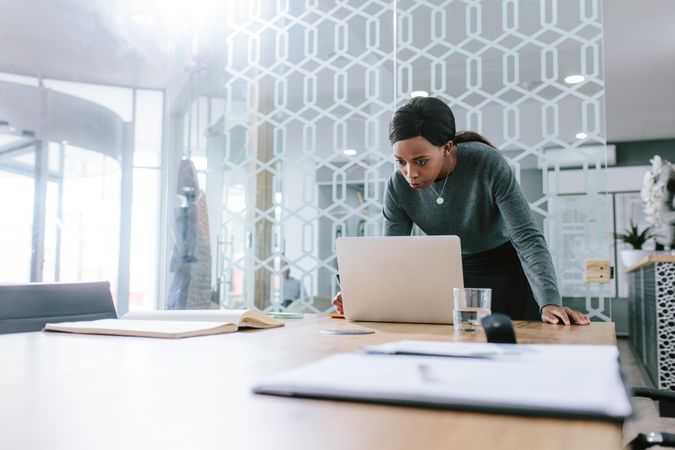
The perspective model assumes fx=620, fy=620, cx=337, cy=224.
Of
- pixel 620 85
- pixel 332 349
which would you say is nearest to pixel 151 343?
pixel 332 349

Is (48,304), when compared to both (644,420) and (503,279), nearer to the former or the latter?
(503,279)

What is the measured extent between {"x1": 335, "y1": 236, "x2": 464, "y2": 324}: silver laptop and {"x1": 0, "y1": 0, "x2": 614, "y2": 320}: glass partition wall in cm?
151

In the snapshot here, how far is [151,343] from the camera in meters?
1.07

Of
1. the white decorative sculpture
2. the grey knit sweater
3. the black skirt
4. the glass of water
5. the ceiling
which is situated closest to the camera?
the glass of water

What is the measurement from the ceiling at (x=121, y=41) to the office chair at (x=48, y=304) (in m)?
3.02

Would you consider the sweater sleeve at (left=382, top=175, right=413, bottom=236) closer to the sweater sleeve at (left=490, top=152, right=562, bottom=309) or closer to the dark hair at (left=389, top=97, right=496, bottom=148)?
the dark hair at (left=389, top=97, right=496, bottom=148)

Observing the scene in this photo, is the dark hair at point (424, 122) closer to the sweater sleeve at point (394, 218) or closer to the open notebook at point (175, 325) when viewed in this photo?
the sweater sleeve at point (394, 218)

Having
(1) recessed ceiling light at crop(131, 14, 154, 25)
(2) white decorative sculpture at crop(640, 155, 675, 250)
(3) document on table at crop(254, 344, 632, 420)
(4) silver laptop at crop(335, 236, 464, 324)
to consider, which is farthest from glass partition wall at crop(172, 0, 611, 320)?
(3) document on table at crop(254, 344, 632, 420)

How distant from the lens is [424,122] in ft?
6.63

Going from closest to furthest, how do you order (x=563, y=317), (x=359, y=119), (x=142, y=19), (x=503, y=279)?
1. (x=563, y=317)
2. (x=503, y=279)
3. (x=359, y=119)
4. (x=142, y=19)

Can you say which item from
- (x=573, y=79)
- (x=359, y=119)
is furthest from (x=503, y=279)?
(x=359, y=119)

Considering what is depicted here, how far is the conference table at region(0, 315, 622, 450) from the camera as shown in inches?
16.5

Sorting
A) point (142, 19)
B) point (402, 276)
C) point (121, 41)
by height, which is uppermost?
point (142, 19)

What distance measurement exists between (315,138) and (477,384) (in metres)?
3.17
